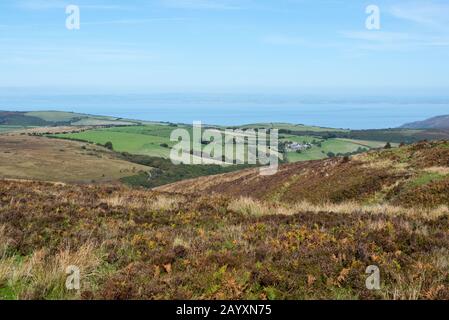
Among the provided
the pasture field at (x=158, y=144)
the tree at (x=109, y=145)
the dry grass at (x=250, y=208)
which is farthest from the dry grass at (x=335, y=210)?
the tree at (x=109, y=145)

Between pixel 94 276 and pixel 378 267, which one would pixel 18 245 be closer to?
pixel 94 276

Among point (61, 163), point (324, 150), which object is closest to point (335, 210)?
point (61, 163)

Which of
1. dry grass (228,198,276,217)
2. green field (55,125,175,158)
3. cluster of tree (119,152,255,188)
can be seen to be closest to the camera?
dry grass (228,198,276,217)

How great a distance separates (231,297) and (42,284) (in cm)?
280

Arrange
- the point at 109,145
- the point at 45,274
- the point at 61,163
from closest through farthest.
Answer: the point at 45,274, the point at 61,163, the point at 109,145

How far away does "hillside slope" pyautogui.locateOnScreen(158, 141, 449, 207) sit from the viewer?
25.8m

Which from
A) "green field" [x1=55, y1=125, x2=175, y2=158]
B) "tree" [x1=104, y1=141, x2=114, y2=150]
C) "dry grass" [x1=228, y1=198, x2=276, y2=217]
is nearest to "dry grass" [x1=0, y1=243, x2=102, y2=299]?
"dry grass" [x1=228, y1=198, x2=276, y2=217]

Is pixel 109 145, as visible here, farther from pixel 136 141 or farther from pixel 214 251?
pixel 214 251

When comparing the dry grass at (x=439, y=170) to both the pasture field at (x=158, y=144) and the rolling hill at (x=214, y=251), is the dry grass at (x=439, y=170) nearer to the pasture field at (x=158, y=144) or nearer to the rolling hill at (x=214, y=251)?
the rolling hill at (x=214, y=251)

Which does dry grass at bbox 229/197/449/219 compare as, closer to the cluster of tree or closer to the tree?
the cluster of tree

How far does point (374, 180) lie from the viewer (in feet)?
102

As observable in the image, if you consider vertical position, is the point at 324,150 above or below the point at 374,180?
below

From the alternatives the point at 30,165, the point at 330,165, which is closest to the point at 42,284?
the point at 330,165

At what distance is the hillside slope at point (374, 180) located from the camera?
2578 cm
